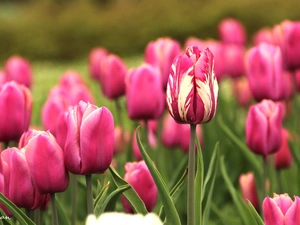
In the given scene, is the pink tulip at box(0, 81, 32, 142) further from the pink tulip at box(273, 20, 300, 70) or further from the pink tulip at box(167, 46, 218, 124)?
the pink tulip at box(273, 20, 300, 70)

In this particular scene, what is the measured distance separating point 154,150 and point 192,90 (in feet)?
4.48

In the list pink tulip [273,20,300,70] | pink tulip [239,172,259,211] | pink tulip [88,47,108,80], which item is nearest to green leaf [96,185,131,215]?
pink tulip [239,172,259,211]

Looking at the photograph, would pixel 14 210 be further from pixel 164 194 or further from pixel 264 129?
pixel 264 129

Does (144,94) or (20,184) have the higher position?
(144,94)

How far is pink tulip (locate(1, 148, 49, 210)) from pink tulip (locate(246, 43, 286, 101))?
912 millimetres

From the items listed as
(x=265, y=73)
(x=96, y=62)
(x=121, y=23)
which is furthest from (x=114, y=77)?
(x=121, y=23)

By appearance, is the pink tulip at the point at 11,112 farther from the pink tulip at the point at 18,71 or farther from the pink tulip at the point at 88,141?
the pink tulip at the point at 18,71

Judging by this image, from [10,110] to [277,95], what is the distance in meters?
0.83

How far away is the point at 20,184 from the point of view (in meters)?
1.38

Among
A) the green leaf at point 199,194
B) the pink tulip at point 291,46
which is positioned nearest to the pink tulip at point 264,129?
the green leaf at point 199,194

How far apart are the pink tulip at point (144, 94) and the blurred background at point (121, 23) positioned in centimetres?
1003

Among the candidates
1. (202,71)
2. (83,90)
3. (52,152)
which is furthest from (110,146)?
(83,90)

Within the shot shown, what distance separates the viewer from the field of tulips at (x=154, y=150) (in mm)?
→ 1303

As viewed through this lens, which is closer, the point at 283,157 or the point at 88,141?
the point at 88,141
